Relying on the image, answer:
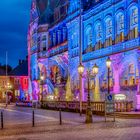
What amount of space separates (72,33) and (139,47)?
20970 millimetres

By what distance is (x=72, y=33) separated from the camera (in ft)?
215

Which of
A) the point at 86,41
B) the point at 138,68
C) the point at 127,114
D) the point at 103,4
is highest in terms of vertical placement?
the point at 103,4

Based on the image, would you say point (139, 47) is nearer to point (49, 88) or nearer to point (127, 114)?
point (127, 114)

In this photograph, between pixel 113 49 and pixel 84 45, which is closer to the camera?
pixel 113 49

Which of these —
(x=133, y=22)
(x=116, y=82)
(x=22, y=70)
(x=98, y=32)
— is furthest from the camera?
(x=22, y=70)

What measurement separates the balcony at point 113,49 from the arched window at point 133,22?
2.62ft

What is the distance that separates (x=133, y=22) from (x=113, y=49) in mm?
4967

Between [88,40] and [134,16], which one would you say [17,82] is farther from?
[134,16]

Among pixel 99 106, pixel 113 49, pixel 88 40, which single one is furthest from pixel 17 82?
pixel 99 106

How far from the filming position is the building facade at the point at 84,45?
48.9m

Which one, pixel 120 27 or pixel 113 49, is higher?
pixel 120 27

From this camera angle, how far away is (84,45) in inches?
2435

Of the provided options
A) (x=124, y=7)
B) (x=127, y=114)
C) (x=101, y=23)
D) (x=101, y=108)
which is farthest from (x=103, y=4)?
(x=127, y=114)

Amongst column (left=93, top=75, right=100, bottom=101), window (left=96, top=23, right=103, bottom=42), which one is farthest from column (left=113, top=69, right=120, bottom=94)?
window (left=96, top=23, right=103, bottom=42)
